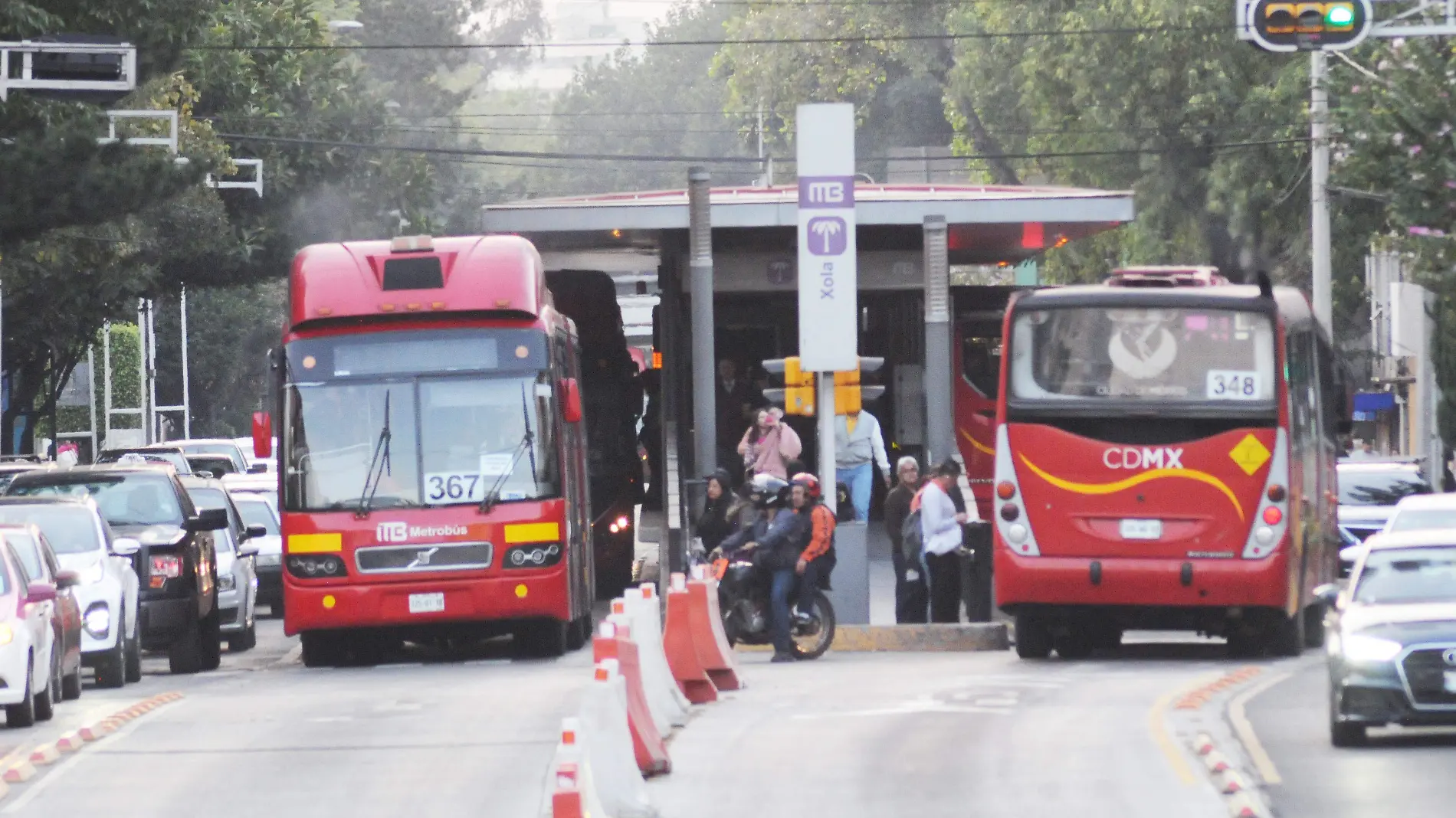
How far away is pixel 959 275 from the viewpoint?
317 ft

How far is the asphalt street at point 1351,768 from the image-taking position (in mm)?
12336

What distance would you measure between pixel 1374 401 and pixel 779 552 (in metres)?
47.0

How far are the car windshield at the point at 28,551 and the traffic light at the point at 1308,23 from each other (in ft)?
34.0

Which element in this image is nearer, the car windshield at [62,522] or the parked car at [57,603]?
the parked car at [57,603]

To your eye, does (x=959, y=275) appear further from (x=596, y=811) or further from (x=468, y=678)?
(x=596, y=811)

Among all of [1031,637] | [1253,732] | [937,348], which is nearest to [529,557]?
[1031,637]

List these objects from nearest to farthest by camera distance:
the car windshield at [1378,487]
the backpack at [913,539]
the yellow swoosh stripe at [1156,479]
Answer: the yellow swoosh stripe at [1156,479] → the backpack at [913,539] → the car windshield at [1378,487]

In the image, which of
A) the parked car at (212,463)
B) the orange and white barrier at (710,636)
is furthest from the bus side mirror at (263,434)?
the parked car at (212,463)

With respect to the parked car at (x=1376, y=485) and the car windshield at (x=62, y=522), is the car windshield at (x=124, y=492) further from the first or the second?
the parked car at (x=1376, y=485)

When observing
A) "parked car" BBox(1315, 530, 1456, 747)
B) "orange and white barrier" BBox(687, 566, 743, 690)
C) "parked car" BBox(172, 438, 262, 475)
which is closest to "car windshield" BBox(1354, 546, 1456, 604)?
"parked car" BBox(1315, 530, 1456, 747)

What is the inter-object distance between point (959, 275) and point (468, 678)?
7768cm

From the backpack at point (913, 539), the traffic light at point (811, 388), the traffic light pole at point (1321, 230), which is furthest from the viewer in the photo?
the traffic light pole at point (1321, 230)

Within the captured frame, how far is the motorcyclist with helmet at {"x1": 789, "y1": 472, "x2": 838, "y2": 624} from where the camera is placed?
21.4 meters

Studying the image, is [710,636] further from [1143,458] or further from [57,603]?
[57,603]
